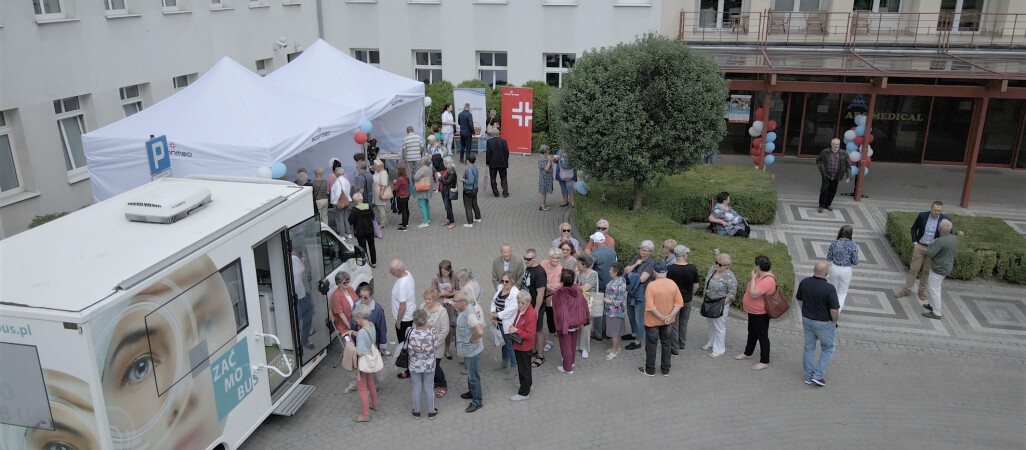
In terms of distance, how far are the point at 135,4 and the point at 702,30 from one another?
13603 millimetres

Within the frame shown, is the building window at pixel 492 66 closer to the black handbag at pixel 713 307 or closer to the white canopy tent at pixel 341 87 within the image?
the white canopy tent at pixel 341 87

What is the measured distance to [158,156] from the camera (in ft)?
37.4

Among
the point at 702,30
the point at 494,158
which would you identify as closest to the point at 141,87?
the point at 494,158

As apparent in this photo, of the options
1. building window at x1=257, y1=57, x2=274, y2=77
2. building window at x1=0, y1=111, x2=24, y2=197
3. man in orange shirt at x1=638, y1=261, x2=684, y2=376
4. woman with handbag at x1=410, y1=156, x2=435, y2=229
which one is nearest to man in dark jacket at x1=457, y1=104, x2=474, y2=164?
woman with handbag at x1=410, y1=156, x2=435, y2=229

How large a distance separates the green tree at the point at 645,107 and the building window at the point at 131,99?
902 cm

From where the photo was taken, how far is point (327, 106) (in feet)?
48.6

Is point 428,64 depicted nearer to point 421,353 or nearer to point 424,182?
point 424,182

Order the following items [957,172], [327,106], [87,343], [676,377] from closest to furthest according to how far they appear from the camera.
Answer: [87,343] < [676,377] < [327,106] < [957,172]

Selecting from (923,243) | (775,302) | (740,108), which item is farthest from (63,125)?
(740,108)

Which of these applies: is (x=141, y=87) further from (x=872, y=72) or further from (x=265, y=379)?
(x=872, y=72)

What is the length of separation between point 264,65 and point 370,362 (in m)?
15.2

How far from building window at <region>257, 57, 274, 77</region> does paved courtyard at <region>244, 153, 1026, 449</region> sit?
11204 mm

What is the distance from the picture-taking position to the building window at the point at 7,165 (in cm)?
1265

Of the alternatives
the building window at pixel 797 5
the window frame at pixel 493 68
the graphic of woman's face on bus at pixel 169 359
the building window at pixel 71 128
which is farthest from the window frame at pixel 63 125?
the building window at pixel 797 5
